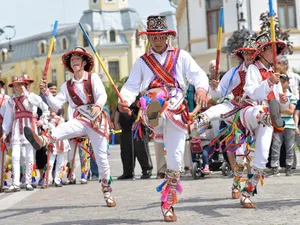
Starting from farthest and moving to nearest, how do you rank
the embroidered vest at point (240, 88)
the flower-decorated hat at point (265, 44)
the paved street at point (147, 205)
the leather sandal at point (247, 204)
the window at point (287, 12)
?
A: the window at point (287, 12) → the embroidered vest at point (240, 88) → the flower-decorated hat at point (265, 44) → the leather sandal at point (247, 204) → the paved street at point (147, 205)

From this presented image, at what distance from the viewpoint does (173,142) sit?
8.62 metres

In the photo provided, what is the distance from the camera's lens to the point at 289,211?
8531 mm

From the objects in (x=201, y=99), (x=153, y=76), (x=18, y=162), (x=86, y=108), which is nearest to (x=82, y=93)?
(x=86, y=108)

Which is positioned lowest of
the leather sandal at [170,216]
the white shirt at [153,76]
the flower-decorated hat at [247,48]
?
the leather sandal at [170,216]

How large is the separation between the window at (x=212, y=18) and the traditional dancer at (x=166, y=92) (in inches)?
1311

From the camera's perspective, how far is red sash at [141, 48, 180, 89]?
8.73m

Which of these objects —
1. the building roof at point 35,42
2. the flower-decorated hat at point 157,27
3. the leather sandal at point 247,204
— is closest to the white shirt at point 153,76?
the flower-decorated hat at point 157,27

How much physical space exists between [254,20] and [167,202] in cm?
3283

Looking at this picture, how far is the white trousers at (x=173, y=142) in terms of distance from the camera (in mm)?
8617

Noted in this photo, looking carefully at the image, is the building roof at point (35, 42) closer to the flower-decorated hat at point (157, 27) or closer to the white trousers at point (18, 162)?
the white trousers at point (18, 162)

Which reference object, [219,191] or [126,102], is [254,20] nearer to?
[219,191]

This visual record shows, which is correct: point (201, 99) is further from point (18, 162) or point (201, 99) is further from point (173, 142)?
point (18, 162)

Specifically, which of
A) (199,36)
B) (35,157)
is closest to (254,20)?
(199,36)

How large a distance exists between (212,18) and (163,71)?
111 feet
